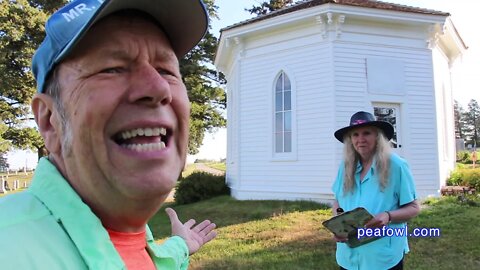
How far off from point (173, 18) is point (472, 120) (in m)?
111

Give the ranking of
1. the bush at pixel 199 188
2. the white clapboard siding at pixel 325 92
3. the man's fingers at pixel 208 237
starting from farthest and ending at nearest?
the bush at pixel 199 188, the white clapboard siding at pixel 325 92, the man's fingers at pixel 208 237

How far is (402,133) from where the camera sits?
12367mm

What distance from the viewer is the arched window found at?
12797mm

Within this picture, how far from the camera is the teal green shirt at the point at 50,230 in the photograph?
0.80 metres

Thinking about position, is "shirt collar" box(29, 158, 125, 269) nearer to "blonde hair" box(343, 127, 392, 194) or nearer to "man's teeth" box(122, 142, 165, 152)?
"man's teeth" box(122, 142, 165, 152)

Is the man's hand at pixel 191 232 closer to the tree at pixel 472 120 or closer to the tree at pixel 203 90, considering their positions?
the tree at pixel 203 90

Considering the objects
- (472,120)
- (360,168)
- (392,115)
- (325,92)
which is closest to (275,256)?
(360,168)

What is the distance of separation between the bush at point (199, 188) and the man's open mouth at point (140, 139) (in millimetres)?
13728

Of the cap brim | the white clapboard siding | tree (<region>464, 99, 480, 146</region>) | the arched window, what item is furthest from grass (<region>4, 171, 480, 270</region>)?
tree (<region>464, 99, 480, 146</region>)

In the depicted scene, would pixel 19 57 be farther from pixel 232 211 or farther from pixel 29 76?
pixel 232 211

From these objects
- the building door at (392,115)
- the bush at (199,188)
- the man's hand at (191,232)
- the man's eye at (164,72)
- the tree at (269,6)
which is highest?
the tree at (269,6)

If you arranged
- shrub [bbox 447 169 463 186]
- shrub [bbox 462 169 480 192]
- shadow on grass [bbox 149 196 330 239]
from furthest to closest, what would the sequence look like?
1. shrub [bbox 447 169 463 186]
2. shrub [bbox 462 169 480 192]
3. shadow on grass [bbox 149 196 330 239]

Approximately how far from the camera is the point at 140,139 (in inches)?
41.0

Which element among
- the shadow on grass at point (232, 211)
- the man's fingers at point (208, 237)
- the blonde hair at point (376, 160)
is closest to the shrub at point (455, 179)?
the shadow on grass at point (232, 211)
